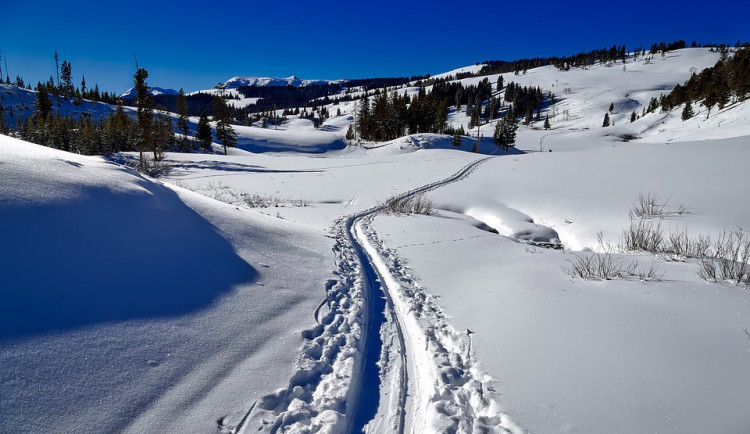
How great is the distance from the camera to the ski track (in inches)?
116

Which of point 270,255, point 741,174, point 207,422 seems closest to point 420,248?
point 270,255

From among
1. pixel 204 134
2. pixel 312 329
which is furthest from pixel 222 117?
pixel 312 329

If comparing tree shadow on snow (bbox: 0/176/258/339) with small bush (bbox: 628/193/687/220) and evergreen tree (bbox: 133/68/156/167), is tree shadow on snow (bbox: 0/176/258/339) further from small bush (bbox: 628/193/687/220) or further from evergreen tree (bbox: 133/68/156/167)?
evergreen tree (bbox: 133/68/156/167)

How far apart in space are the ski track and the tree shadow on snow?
5.51ft

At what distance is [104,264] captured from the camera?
150 inches

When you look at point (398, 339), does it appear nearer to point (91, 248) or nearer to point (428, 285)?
point (428, 285)

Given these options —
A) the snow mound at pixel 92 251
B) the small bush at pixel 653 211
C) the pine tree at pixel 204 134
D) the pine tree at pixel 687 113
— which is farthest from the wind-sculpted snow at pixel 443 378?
the pine tree at pixel 687 113

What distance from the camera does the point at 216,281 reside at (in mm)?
4789

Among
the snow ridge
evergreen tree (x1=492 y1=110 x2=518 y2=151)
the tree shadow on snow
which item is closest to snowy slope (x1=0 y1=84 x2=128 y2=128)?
evergreen tree (x1=492 y1=110 x2=518 y2=151)

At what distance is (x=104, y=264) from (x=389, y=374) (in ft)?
11.9

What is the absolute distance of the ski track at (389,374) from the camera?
9.68ft

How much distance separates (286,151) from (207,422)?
69.3 m

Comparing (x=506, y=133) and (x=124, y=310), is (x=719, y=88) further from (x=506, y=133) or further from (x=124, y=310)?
(x=124, y=310)

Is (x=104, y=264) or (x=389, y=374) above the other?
(x=104, y=264)
